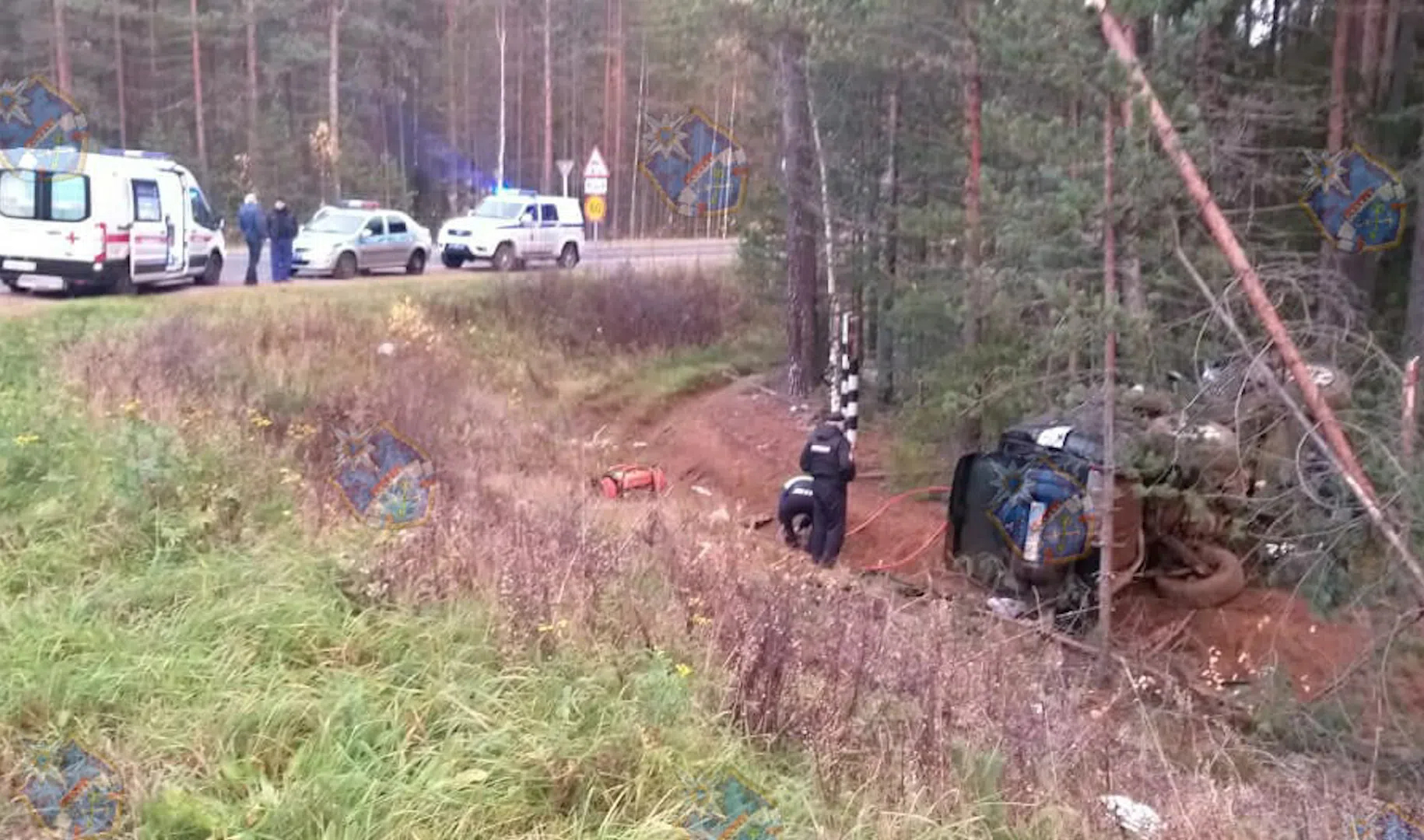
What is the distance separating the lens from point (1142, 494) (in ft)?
24.9

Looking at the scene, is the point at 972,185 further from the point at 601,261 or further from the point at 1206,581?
the point at 601,261

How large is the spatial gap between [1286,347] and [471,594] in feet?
16.4

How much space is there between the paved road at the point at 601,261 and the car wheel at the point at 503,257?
38 centimetres

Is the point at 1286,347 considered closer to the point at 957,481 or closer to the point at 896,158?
the point at 957,481

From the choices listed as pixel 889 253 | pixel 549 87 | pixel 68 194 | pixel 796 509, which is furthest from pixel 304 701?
pixel 549 87

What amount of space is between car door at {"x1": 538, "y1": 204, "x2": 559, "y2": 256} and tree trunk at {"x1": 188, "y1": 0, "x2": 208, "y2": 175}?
623 inches

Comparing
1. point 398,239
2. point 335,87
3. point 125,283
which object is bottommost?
point 125,283

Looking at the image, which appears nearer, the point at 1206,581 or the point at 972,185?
the point at 1206,581

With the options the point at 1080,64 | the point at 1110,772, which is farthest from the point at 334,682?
the point at 1080,64

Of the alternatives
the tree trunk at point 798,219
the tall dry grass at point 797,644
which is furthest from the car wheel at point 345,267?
the tall dry grass at point 797,644

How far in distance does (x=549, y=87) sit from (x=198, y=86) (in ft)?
39.1

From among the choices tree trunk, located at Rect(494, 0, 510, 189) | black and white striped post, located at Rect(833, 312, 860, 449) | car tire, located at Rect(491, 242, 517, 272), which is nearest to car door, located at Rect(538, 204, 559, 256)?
car tire, located at Rect(491, 242, 517, 272)

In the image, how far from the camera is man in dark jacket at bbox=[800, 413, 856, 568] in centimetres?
1038

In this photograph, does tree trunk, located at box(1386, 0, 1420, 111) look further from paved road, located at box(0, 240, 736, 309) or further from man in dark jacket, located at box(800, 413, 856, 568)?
paved road, located at box(0, 240, 736, 309)
